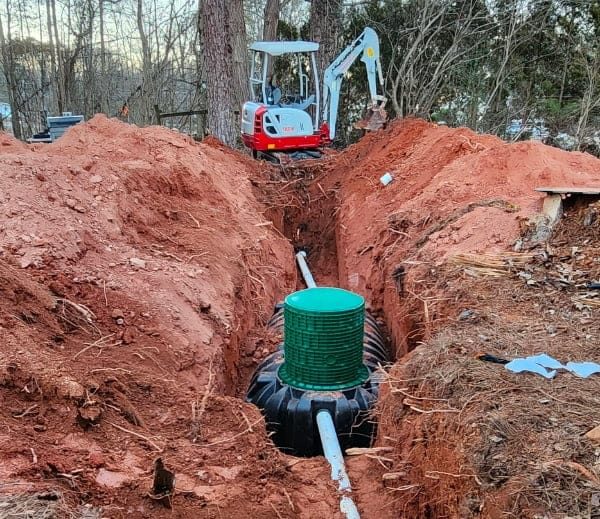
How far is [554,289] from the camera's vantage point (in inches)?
173

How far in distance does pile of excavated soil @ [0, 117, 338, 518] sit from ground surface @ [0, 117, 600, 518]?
0.06 ft

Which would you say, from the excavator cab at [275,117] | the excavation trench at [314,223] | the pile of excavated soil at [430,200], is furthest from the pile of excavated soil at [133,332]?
the excavator cab at [275,117]

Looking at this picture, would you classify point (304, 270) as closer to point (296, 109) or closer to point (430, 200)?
point (430, 200)

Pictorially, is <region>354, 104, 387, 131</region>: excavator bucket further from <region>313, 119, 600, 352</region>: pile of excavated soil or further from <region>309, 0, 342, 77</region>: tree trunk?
<region>309, 0, 342, 77</region>: tree trunk

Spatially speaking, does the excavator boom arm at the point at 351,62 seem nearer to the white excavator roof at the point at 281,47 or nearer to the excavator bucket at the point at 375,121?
the excavator bucket at the point at 375,121

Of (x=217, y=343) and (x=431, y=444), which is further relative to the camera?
(x=217, y=343)

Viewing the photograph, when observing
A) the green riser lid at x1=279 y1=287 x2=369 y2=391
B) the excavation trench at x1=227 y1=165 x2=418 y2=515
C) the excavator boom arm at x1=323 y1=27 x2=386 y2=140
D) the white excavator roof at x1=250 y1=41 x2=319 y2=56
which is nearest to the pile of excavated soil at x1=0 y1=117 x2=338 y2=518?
the green riser lid at x1=279 y1=287 x2=369 y2=391

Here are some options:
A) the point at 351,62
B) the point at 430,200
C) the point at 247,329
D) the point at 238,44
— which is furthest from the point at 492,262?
the point at 238,44

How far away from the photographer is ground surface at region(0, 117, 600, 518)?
2803mm

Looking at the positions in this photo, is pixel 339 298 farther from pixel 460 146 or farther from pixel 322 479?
pixel 460 146

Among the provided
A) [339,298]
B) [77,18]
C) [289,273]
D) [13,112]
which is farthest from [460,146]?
[77,18]

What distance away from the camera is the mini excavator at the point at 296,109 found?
36.4ft

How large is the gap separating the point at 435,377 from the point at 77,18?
63.6 feet

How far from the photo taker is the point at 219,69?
12367 millimetres
